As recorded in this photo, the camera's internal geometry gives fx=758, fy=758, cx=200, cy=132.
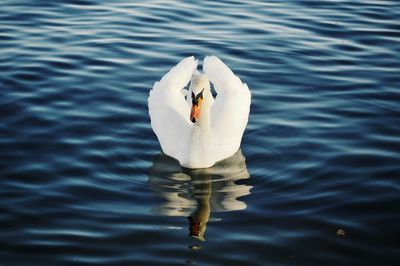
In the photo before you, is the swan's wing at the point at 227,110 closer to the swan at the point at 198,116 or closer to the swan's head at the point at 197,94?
the swan at the point at 198,116

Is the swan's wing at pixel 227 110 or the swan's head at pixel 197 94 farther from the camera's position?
the swan's wing at pixel 227 110

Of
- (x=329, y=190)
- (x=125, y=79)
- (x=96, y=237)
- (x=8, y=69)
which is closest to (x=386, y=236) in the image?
(x=329, y=190)

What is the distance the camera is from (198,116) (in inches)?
444

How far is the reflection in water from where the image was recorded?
1004 centimetres

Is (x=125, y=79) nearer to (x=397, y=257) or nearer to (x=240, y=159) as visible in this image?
(x=240, y=159)

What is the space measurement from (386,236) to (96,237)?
3.60 metres

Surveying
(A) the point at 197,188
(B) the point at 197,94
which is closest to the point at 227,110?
(B) the point at 197,94

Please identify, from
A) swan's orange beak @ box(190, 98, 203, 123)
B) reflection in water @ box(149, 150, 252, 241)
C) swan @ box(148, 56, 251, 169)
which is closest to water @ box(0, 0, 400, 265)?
reflection in water @ box(149, 150, 252, 241)

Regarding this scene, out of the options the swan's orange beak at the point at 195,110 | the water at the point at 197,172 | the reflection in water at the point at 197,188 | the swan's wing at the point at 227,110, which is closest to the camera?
→ the water at the point at 197,172

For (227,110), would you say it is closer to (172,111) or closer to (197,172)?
(172,111)

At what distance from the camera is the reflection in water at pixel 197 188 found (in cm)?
1004

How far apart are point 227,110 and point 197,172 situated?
1226 millimetres

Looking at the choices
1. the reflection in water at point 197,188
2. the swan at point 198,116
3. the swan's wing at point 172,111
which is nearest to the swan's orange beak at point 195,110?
the swan at point 198,116

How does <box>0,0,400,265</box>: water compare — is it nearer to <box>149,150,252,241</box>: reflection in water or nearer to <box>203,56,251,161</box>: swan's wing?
<box>149,150,252,241</box>: reflection in water
